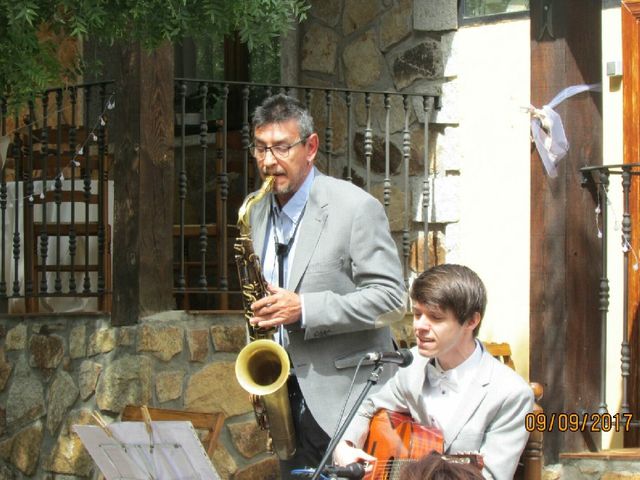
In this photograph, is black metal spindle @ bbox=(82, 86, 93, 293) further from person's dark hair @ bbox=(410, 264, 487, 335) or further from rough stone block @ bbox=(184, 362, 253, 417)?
person's dark hair @ bbox=(410, 264, 487, 335)

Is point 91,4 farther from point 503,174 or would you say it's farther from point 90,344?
point 503,174

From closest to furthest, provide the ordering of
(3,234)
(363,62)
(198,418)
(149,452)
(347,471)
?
(347,471)
(149,452)
(198,418)
(3,234)
(363,62)

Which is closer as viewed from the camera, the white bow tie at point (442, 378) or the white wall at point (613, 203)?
the white bow tie at point (442, 378)

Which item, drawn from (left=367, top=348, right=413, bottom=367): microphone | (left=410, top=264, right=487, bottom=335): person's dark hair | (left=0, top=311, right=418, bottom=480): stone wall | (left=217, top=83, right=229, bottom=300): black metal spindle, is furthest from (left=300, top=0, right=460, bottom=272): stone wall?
(left=367, top=348, right=413, bottom=367): microphone

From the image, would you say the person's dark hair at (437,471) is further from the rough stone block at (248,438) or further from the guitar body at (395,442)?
the rough stone block at (248,438)

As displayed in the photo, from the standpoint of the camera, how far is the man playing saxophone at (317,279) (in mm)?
3992

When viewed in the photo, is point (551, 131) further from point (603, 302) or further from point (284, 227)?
point (284, 227)

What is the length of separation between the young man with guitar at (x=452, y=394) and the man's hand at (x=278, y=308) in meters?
0.47

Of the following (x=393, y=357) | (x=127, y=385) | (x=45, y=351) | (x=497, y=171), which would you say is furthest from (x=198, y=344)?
(x=393, y=357)

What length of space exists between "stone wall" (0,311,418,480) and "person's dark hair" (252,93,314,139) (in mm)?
2259

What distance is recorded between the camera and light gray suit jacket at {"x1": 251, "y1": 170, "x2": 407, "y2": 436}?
157 inches

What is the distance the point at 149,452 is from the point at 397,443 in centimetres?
90

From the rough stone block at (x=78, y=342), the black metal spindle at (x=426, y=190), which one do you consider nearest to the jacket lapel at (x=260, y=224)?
the rough stone block at (x=78, y=342)

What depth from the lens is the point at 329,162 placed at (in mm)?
6816
